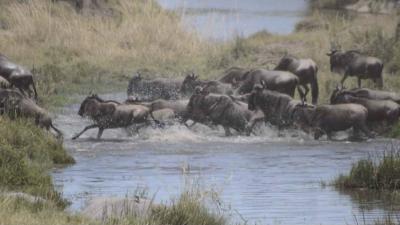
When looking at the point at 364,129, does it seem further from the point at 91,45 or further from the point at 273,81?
the point at 91,45

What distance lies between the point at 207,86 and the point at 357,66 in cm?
329

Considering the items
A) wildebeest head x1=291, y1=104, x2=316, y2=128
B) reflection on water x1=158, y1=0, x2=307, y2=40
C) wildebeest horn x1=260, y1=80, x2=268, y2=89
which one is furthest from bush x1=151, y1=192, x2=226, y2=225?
reflection on water x1=158, y1=0, x2=307, y2=40

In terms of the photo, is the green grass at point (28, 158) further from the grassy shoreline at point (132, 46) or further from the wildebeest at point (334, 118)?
the grassy shoreline at point (132, 46)

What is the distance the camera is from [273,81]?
2288cm

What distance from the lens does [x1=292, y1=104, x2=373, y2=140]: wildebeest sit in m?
20.4

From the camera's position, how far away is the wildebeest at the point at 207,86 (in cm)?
2327

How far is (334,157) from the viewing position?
728 inches

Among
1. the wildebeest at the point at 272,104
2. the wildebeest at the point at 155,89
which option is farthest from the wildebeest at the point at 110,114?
the wildebeest at the point at 155,89

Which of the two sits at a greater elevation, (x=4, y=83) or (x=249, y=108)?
(x=4, y=83)

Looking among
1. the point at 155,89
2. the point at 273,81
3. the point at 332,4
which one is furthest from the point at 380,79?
the point at 332,4

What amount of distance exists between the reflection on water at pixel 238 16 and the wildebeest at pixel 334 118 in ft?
37.7

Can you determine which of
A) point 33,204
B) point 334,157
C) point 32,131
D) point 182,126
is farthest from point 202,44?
point 33,204

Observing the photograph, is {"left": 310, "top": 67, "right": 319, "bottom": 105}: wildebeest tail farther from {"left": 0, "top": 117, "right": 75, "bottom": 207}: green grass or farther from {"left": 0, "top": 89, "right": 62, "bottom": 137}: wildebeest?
{"left": 0, "top": 117, "right": 75, "bottom": 207}: green grass

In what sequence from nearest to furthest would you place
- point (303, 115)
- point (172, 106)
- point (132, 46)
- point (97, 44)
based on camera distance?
point (303, 115)
point (172, 106)
point (97, 44)
point (132, 46)
